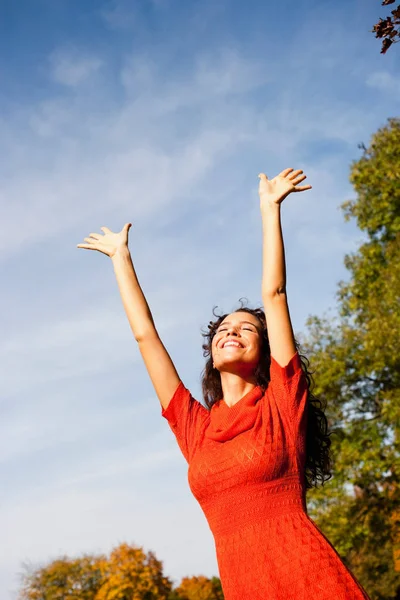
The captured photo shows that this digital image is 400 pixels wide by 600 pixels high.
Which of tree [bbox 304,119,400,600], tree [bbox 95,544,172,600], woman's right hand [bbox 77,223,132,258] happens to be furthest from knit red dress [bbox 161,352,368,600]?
tree [bbox 95,544,172,600]

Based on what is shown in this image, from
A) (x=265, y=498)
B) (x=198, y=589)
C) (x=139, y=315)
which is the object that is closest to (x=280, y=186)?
(x=139, y=315)

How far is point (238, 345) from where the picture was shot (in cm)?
396

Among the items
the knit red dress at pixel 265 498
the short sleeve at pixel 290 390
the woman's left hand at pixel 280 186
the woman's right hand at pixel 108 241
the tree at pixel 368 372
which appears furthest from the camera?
the tree at pixel 368 372

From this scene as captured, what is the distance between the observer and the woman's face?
12.9 ft

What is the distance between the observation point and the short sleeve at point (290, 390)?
3580mm

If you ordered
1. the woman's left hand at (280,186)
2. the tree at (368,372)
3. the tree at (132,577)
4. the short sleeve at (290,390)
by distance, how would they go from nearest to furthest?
the short sleeve at (290,390), the woman's left hand at (280,186), the tree at (368,372), the tree at (132,577)

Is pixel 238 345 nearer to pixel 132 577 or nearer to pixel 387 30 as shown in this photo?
pixel 387 30

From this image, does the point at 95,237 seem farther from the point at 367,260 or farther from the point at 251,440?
the point at 367,260

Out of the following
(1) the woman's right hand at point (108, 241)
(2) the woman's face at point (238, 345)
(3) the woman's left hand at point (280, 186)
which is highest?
(1) the woman's right hand at point (108, 241)

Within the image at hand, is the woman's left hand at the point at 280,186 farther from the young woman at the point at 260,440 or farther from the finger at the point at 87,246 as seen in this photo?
the finger at the point at 87,246

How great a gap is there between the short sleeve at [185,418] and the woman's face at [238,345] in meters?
0.24

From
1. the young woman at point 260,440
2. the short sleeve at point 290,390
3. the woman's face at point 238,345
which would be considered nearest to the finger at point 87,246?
the young woman at point 260,440

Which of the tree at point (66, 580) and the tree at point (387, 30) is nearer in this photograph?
the tree at point (387, 30)

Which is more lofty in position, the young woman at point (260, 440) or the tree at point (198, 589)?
the tree at point (198, 589)
